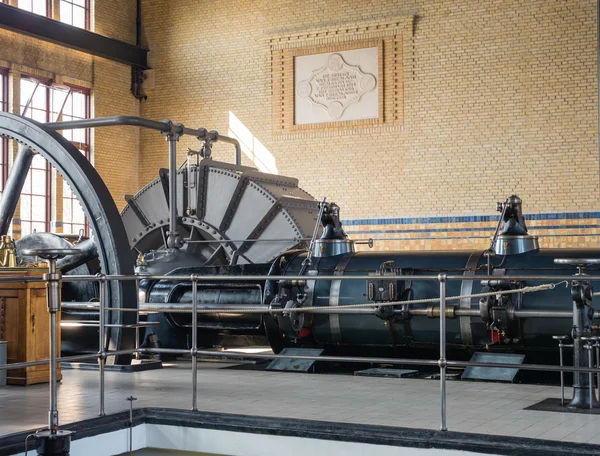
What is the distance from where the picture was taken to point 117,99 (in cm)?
1773

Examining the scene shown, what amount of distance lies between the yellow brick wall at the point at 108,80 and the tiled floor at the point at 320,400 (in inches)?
383

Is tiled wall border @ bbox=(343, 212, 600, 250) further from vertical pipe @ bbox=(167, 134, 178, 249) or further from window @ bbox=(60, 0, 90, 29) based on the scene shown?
window @ bbox=(60, 0, 90, 29)

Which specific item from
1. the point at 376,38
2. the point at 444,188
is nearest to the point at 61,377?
the point at 444,188

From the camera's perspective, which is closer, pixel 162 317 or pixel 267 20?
pixel 162 317

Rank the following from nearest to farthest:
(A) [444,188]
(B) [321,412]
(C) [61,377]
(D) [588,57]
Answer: (B) [321,412], (C) [61,377], (D) [588,57], (A) [444,188]

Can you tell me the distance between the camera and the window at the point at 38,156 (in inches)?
628

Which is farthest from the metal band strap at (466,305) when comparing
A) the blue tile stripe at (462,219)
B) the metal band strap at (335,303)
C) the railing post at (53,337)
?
the blue tile stripe at (462,219)

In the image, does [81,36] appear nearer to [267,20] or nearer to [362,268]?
[267,20]

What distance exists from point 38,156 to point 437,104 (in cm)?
701

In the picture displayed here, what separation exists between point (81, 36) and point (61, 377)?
428 inches

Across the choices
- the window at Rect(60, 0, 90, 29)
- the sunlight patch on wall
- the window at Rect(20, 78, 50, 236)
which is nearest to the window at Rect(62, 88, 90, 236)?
the window at Rect(20, 78, 50, 236)

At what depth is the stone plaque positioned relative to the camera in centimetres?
1573

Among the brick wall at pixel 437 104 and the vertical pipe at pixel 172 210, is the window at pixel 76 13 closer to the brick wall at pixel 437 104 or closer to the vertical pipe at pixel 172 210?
the brick wall at pixel 437 104

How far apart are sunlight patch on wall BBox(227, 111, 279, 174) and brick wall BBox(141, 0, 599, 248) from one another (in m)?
0.05
